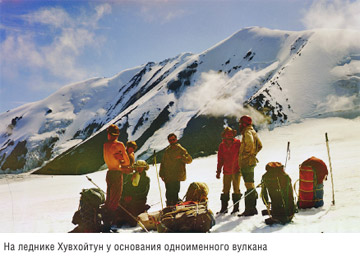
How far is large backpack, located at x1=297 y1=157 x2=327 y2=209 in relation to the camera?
648 cm

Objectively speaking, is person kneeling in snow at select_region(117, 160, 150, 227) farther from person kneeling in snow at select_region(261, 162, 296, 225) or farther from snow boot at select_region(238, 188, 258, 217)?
person kneeling in snow at select_region(261, 162, 296, 225)

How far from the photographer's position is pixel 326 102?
99.7 feet

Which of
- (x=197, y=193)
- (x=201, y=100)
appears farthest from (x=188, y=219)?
(x=201, y=100)

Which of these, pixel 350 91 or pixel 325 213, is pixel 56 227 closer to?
pixel 325 213

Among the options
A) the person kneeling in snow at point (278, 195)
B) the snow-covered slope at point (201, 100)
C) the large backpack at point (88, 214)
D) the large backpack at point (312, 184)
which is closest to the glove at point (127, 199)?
the large backpack at point (88, 214)

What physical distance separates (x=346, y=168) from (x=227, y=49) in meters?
57.7

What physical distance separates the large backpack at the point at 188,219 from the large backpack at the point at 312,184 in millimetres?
2339

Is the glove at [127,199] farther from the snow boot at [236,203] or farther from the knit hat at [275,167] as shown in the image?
the knit hat at [275,167]

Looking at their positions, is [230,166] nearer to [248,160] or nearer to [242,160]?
[242,160]

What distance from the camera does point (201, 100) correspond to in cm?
5303

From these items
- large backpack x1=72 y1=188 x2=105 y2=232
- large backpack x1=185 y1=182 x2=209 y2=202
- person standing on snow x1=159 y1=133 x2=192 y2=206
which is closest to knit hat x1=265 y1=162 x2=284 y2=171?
large backpack x1=185 y1=182 x2=209 y2=202

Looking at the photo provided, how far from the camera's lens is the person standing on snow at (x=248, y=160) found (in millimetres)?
6379
